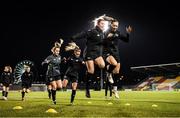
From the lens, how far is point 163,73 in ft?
233

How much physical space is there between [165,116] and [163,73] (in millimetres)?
65025

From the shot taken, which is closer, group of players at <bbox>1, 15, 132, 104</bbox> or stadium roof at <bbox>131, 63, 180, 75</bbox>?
group of players at <bbox>1, 15, 132, 104</bbox>

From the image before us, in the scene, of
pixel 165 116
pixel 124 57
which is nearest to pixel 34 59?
pixel 124 57

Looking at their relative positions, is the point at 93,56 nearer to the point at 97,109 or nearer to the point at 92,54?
the point at 92,54

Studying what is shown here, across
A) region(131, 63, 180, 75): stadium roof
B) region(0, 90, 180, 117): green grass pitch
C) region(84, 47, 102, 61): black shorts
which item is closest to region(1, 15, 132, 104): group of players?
region(84, 47, 102, 61): black shorts

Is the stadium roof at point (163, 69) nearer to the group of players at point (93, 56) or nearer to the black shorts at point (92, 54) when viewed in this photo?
the group of players at point (93, 56)

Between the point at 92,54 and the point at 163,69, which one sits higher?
the point at 163,69

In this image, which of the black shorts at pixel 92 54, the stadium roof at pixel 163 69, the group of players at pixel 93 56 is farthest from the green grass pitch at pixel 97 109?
the stadium roof at pixel 163 69

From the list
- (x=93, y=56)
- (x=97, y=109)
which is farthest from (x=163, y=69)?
(x=97, y=109)

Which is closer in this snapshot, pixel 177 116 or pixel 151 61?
pixel 177 116

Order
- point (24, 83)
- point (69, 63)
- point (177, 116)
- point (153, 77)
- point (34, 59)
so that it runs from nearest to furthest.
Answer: point (177, 116), point (69, 63), point (24, 83), point (153, 77), point (34, 59)

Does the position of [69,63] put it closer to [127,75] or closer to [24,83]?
[24,83]

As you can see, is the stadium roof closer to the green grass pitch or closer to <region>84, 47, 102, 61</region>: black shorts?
the green grass pitch

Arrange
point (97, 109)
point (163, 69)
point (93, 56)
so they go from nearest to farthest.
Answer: point (97, 109), point (93, 56), point (163, 69)
